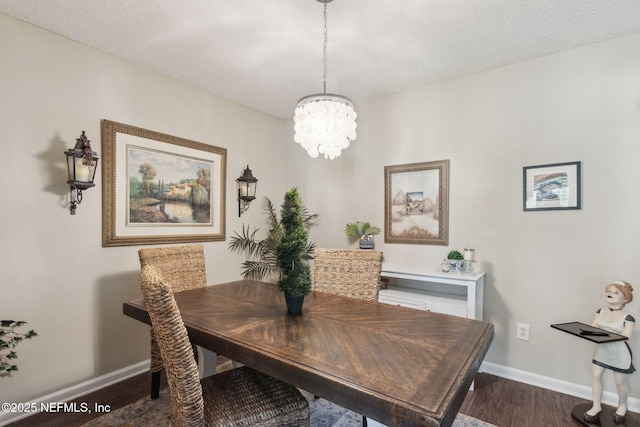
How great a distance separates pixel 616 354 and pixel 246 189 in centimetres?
314

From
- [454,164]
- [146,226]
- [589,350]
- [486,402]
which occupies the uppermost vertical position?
[454,164]

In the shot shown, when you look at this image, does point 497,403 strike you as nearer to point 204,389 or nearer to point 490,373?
point 490,373

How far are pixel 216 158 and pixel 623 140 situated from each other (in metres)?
3.27

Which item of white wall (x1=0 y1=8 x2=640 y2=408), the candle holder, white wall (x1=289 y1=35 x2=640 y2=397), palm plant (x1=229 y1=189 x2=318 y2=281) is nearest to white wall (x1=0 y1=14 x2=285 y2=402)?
white wall (x1=0 y1=8 x2=640 y2=408)

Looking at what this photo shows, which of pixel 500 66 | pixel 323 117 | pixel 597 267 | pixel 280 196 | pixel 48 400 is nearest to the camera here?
pixel 323 117

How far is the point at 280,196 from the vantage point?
13.0ft

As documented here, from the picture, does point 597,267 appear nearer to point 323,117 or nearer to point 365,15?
point 323,117

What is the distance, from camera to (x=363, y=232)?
319 cm

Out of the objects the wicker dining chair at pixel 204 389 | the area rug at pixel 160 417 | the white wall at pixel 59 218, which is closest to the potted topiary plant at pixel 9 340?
the white wall at pixel 59 218

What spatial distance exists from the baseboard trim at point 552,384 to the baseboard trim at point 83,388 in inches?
112

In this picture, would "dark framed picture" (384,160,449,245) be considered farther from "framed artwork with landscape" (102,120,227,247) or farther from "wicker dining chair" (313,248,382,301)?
"framed artwork with landscape" (102,120,227,247)

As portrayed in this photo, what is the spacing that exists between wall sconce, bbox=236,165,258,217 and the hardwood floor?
177cm

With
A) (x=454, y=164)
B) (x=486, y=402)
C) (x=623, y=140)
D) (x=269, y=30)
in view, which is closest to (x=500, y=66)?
(x=454, y=164)

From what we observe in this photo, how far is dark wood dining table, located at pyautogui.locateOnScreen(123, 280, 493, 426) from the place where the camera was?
0.88 metres
